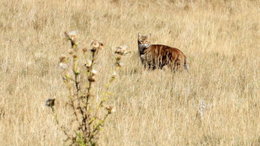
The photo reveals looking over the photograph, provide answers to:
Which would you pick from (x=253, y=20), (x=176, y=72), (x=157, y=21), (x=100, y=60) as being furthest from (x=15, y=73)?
(x=253, y=20)

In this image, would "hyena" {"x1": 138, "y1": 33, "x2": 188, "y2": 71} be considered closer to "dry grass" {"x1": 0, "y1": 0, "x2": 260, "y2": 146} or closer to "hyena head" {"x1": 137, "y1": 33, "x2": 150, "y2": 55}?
"hyena head" {"x1": 137, "y1": 33, "x2": 150, "y2": 55}

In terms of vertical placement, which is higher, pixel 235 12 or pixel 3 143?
pixel 235 12

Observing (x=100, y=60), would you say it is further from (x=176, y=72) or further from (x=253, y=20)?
(x=253, y=20)

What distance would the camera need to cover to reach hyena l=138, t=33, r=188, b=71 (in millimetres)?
8758

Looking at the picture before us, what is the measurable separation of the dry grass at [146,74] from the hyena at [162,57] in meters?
0.23

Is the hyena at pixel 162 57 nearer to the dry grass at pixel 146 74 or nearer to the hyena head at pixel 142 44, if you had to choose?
the hyena head at pixel 142 44

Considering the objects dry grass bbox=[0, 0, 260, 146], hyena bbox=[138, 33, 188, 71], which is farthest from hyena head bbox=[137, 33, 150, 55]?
dry grass bbox=[0, 0, 260, 146]

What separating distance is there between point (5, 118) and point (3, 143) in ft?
2.67

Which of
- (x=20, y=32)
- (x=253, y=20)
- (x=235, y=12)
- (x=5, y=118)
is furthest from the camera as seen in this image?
(x=235, y=12)

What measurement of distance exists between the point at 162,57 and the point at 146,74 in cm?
66

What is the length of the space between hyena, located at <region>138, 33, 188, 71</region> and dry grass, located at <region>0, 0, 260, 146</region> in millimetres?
233

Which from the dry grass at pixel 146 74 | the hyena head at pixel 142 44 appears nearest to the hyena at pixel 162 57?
the hyena head at pixel 142 44

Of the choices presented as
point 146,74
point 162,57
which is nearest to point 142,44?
point 162,57

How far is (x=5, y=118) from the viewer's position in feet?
19.0
